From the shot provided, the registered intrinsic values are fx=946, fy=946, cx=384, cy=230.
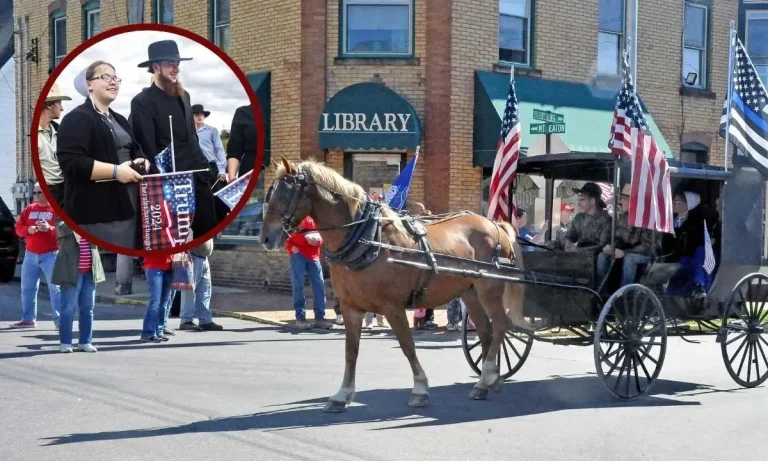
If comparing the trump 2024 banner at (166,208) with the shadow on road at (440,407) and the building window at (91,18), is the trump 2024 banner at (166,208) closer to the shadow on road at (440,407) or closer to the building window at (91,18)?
the shadow on road at (440,407)

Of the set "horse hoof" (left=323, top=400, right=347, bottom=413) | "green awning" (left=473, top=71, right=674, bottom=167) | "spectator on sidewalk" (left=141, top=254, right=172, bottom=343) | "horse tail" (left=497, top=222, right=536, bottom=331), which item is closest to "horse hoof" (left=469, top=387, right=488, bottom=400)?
"horse tail" (left=497, top=222, right=536, bottom=331)

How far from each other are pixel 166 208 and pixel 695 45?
Result: 21.6m

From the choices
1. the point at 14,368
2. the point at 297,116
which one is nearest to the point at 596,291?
the point at 14,368

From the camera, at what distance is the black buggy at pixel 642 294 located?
8.70 metres

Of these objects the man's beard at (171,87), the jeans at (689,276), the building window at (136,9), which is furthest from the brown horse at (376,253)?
the man's beard at (171,87)

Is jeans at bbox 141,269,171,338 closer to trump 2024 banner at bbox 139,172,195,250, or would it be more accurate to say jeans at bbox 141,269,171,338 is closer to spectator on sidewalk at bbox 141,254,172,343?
spectator on sidewalk at bbox 141,254,172,343

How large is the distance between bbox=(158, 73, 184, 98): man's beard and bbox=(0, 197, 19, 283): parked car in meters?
21.4

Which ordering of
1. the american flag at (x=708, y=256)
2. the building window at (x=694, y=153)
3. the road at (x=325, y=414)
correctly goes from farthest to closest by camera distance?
the building window at (x=694, y=153)
the american flag at (x=708, y=256)
the road at (x=325, y=414)

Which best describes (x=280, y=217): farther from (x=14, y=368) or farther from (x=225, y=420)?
(x=14, y=368)

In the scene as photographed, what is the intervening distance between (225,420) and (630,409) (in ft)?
11.5

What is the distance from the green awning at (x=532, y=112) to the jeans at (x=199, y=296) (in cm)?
642

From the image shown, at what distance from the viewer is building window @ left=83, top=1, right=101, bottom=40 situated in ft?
64.1

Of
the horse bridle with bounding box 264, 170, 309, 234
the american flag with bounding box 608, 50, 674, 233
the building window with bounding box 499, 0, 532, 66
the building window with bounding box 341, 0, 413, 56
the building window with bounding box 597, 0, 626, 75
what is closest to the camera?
the horse bridle with bounding box 264, 170, 309, 234

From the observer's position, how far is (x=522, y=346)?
12609mm
